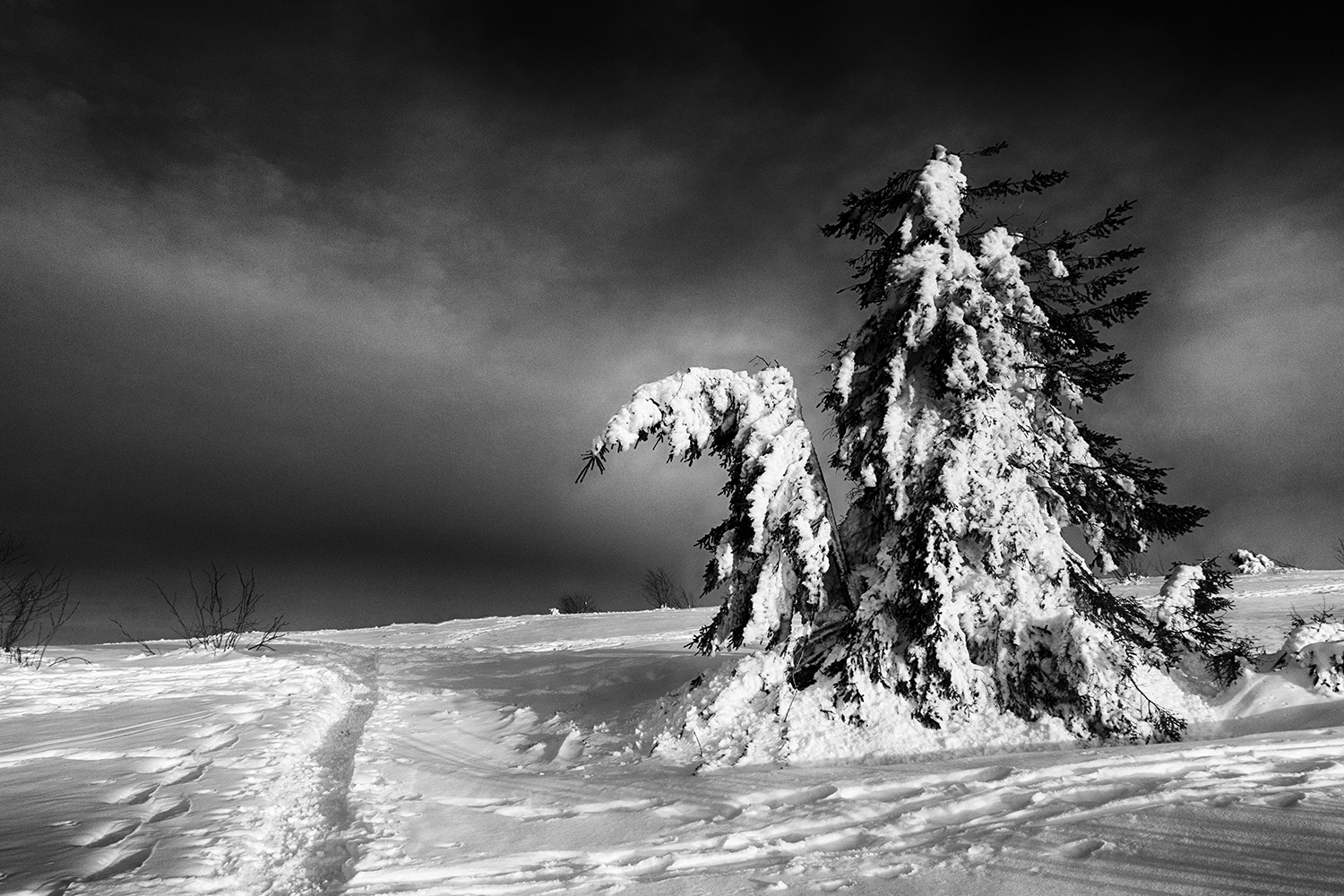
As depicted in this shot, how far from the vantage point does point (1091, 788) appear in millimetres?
4840

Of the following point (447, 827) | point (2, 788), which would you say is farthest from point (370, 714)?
point (447, 827)

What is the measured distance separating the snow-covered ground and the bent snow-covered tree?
102cm

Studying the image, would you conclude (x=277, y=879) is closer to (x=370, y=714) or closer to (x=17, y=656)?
(x=370, y=714)

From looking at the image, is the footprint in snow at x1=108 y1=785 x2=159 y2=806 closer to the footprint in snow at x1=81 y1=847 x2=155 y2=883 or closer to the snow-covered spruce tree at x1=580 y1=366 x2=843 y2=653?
the footprint in snow at x1=81 y1=847 x2=155 y2=883

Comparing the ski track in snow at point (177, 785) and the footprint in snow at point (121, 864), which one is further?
the ski track in snow at point (177, 785)

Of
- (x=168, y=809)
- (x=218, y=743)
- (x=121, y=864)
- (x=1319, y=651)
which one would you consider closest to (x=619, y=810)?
(x=121, y=864)

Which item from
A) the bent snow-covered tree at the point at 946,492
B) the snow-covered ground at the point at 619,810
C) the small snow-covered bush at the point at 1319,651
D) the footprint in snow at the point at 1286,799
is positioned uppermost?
the bent snow-covered tree at the point at 946,492

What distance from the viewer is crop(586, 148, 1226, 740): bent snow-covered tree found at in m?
7.80

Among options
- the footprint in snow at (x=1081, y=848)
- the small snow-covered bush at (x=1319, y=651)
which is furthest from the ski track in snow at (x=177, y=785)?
the small snow-covered bush at (x=1319, y=651)

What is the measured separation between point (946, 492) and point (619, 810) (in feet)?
16.4

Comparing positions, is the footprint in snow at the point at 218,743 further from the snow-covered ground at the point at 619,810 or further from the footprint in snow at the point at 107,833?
the footprint in snow at the point at 107,833

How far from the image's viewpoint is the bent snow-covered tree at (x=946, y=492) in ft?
25.6

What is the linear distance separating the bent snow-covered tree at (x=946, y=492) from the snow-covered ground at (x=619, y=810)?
1.02m

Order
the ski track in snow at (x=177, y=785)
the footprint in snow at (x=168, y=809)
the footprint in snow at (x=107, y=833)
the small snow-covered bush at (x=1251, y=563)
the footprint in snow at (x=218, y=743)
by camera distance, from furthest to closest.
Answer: the small snow-covered bush at (x=1251, y=563), the footprint in snow at (x=218, y=743), the footprint in snow at (x=168, y=809), the footprint in snow at (x=107, y=833), the ski track in snow at (x=177, y=785)
